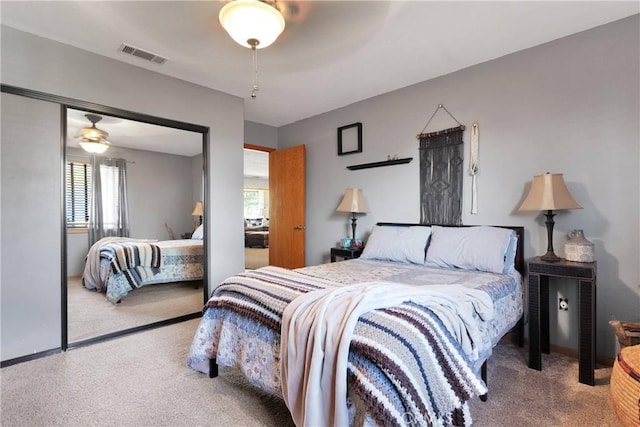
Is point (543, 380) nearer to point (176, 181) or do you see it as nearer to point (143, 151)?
point (176, 181)

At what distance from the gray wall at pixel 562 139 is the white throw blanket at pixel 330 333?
140cm

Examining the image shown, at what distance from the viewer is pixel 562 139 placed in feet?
8.40

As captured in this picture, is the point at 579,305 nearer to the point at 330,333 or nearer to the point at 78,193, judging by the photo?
the point at 330,333

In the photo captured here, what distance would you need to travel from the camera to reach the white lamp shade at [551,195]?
7.52 feet

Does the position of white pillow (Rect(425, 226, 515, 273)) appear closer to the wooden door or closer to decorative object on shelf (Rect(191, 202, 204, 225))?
the wooden door

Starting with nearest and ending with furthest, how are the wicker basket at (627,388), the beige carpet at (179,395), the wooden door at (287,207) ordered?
the wicker basket at (627,388)
the beige carpet at (179,395)
the wooden door at (287,207)

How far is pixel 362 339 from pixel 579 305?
1.81 meters

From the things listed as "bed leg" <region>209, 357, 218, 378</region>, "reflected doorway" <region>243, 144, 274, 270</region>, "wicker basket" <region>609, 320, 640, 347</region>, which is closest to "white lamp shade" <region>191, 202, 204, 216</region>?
"bed leg" <region>209, 357, 218, 378</region>

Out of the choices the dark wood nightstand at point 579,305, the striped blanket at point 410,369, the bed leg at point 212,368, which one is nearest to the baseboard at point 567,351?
the dark wood nightstand at point 579,305

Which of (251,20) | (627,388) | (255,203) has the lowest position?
(627,388)

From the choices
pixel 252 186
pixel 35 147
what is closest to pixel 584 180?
pixel 35 147

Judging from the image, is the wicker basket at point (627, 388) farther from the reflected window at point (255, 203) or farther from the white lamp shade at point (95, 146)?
the reflected window at point (255, 203)

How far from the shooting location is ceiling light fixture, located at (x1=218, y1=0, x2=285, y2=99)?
1737 millimetres

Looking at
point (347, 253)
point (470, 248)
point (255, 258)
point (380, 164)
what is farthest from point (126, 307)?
point (255, 258)
